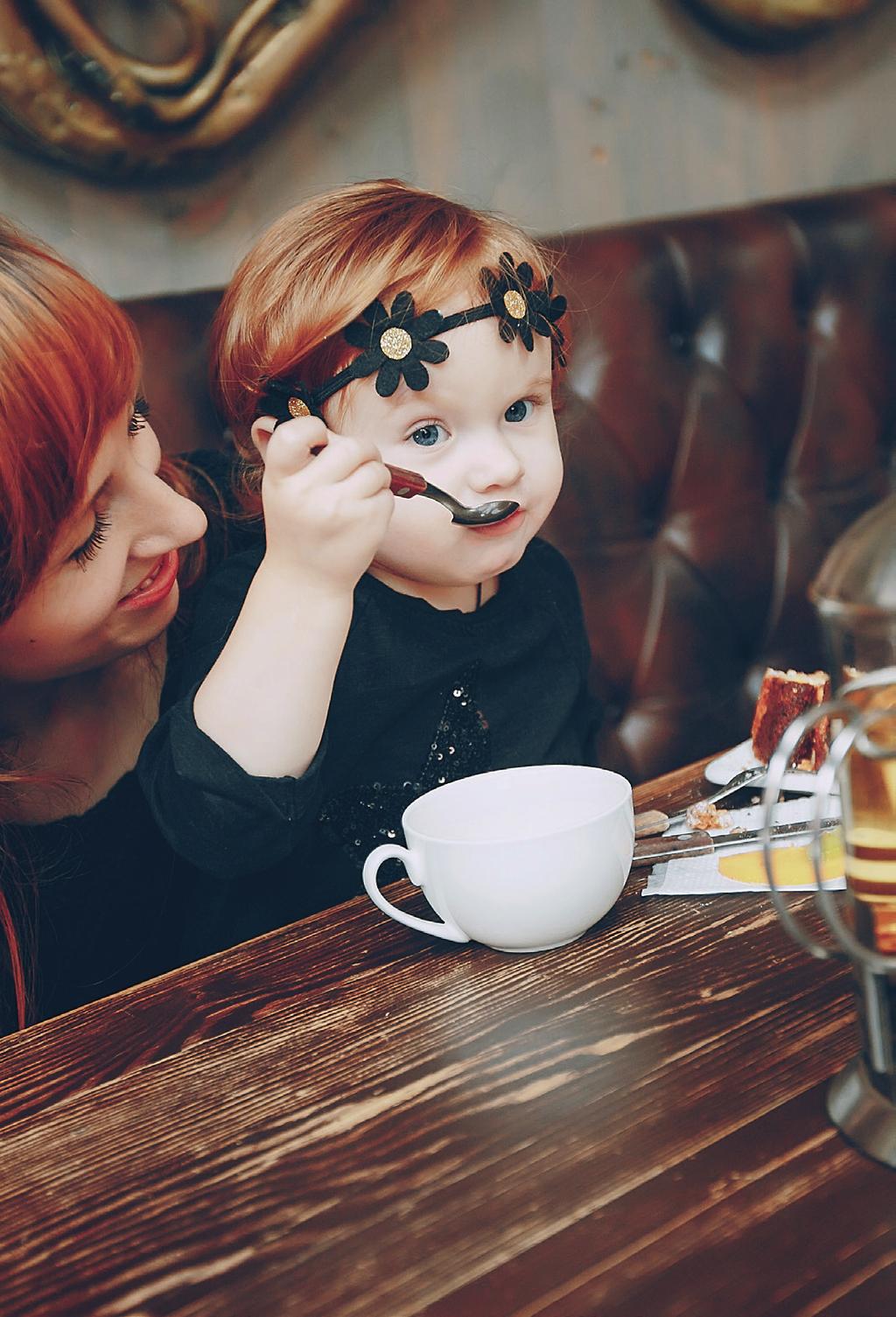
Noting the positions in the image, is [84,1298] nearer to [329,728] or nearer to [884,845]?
[884,845]

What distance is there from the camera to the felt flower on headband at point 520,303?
104cm

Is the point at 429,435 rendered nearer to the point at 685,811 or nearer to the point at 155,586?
the point at 155,586

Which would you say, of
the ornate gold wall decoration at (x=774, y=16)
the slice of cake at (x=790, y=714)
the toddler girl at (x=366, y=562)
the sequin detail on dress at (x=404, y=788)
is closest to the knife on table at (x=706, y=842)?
the slice of cake at (x=790, y=714)

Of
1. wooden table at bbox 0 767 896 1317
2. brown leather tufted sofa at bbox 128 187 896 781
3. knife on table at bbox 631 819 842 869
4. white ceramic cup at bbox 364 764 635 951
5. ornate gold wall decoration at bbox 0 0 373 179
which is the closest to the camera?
wooden table at bbox 0 767 896 1317

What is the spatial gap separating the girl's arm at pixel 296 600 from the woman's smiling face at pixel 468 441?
0.13 m

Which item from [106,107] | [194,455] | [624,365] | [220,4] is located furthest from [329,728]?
[220,4]

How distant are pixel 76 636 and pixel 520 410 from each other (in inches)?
16.5

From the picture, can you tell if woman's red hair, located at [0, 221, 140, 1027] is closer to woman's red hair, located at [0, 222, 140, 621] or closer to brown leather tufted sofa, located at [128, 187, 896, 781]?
woman's red hair, located at [0, 222, 140, 621]

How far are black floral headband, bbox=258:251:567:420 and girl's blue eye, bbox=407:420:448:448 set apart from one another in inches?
1.6

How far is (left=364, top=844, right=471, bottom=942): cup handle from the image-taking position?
2.44ft

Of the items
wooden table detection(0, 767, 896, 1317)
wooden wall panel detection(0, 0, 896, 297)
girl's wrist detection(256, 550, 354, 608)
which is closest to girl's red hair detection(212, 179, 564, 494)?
girl's wrist detection(256, 550, 354, 608)

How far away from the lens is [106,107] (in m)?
1.58

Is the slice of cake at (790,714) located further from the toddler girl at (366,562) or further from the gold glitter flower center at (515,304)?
the gold glitter flower center at (515,304)

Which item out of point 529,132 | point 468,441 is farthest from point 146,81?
point 468,441
